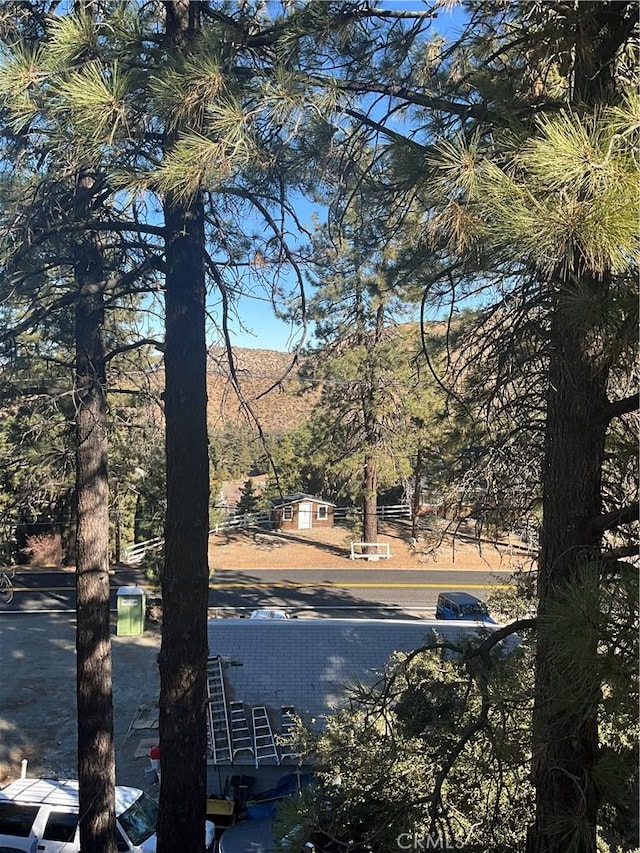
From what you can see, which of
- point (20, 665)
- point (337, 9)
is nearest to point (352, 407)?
point (20, 665)

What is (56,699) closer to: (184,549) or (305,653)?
(305,653)

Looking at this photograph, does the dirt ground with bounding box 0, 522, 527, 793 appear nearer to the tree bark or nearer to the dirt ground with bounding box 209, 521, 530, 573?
the tree bark

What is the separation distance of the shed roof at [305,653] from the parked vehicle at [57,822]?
242 cm

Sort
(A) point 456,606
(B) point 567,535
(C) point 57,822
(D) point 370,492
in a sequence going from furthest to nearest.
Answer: (D) point 370,492
(A) point 456,606
(C) point 57,822
(B) point 567,535

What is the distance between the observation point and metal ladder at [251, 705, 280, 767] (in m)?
8.28

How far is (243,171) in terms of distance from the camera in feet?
13.6

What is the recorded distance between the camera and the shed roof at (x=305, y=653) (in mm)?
9852

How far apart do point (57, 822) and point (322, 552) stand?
18247mm

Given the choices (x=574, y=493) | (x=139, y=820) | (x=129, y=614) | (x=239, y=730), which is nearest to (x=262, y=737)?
(x=239, y=730)

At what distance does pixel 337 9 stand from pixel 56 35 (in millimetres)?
1669

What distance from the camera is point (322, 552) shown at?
2505 cm

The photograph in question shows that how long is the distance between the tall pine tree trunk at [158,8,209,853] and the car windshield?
133 inches

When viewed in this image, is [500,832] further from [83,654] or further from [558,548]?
[83,654]

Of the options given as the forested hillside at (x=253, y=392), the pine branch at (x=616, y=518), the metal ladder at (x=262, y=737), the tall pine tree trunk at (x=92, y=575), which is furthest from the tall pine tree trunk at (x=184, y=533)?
the metal ladder at (x=262, y=737)
